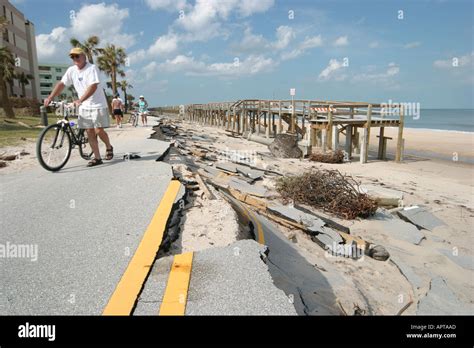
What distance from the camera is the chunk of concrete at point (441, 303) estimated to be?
11.4 feet

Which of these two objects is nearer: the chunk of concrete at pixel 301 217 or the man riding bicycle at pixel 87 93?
the chunk of concrete at pixel 301 217

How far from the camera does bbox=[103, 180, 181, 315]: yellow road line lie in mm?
2244

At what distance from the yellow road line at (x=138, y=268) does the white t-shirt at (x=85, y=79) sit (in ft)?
9.90

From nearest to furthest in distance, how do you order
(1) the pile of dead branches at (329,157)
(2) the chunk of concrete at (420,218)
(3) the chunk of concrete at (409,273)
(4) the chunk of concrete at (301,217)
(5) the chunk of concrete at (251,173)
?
(3) the chunk of concrete at (409,273) → (4) the chunk of concrete at (301,217) → (2) the chunk of concrete at (420,218) → (5) the chunk of concrete at (251,173) → (1) the pile of dead branches at (329,157)

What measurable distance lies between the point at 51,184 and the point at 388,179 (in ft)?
A: 35.7

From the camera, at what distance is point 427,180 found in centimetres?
1243

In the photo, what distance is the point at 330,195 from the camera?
6.84m

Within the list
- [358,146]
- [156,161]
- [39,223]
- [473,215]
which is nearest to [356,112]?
[358,146]

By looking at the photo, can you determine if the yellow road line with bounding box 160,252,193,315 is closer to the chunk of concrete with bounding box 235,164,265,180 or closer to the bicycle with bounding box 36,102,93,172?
the bicycle with bounding box 36,102,93,172

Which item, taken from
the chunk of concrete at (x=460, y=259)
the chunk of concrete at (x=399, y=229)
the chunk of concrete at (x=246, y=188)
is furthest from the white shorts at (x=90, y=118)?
the chunk of concrete at (x=460, y=259)

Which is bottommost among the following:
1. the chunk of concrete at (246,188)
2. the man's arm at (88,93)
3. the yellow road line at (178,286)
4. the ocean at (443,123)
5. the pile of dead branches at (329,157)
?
the pile of dead branches at (329,157)

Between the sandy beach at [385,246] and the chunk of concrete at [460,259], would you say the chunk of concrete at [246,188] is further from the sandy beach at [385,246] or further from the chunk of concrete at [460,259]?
the chunk of concrete at [460,259]

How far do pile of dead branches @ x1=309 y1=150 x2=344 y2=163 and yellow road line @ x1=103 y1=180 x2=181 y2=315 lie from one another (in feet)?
39.1

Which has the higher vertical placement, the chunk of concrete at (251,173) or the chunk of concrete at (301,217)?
the chunk of concrete at (251,173)
